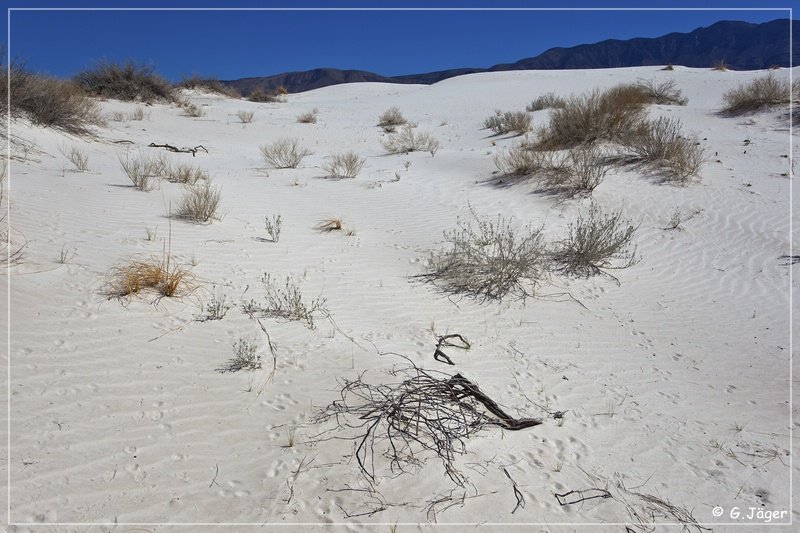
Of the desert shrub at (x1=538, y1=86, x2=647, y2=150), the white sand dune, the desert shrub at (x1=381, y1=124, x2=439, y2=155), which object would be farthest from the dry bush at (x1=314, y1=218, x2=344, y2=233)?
the desert shrub at (x1=381, y1=124, x2=439, y2=155)

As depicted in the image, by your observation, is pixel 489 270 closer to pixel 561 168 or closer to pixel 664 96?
pixel 561 168

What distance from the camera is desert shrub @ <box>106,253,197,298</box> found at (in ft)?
12.5

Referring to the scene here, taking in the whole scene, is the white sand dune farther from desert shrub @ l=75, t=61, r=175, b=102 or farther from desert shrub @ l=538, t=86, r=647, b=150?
desert shrub @ l=75, t=61, r=175, b=102

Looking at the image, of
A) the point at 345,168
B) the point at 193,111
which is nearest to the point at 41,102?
the point at 345,168

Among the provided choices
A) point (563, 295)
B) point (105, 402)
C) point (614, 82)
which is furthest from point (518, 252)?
point (614, 82)

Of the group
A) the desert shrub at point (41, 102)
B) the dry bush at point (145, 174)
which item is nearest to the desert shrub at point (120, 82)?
the desert shrub at point (41, 102)

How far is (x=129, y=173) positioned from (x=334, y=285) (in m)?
4.41

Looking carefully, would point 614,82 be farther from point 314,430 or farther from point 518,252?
point 314,430

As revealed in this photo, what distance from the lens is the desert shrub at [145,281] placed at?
382cm

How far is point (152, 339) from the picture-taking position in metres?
3.33

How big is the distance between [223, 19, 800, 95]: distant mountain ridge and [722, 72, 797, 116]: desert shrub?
72.5m

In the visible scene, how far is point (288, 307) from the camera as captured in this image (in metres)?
4.04

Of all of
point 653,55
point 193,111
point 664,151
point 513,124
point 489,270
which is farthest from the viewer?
point 653,55

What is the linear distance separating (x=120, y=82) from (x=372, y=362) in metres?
19.7
